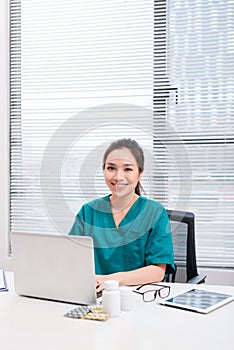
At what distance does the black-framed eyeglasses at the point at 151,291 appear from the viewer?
1573 millimetres

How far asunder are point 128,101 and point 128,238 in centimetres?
123

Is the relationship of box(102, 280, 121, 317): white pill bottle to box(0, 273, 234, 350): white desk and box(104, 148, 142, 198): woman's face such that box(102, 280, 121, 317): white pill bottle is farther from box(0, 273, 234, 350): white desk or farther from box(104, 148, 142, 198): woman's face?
box(104, 148, 142, 198): woman's face

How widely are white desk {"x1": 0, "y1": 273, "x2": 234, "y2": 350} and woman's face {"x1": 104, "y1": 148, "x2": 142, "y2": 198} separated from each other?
600 millimetres

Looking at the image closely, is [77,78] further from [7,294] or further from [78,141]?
[7,294]

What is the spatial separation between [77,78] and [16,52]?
0.51 metres

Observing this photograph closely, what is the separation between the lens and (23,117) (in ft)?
10.4

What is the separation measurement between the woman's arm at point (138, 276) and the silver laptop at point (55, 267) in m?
0.16

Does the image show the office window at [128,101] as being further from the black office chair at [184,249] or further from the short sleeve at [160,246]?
the short sleeve at [160,246]

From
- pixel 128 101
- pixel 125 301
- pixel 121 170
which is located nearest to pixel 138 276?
pixel 125 301

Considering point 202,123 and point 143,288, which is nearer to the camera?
point 143,288

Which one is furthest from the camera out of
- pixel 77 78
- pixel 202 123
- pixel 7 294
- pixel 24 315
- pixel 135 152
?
pixel 77 78

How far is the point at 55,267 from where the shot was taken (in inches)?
58.6

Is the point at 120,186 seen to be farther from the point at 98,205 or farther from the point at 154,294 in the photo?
the point at 154,294

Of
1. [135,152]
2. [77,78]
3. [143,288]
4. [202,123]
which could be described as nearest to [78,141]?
[77,78]
